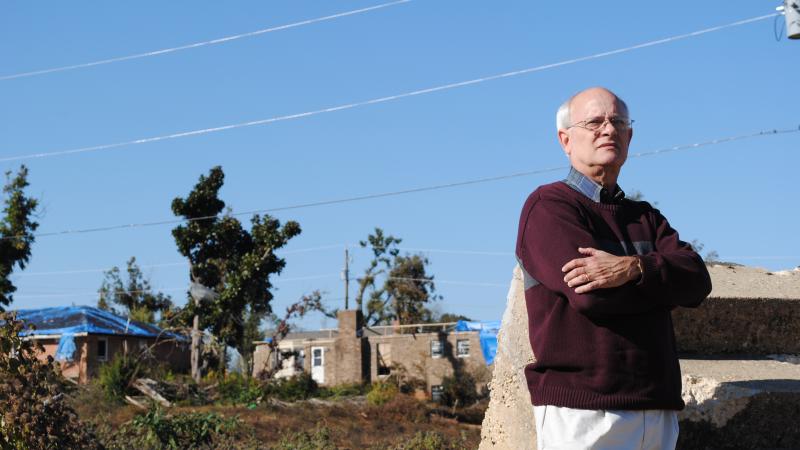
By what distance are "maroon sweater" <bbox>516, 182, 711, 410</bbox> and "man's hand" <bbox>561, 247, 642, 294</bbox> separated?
2 centimetres

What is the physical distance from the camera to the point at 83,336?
32625mm

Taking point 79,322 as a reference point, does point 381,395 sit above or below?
below

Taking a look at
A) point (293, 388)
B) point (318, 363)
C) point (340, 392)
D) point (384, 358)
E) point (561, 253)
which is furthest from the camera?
point (318, 363)

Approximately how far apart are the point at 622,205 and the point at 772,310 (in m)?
2.08

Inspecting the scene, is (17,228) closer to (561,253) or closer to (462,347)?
(462,347)

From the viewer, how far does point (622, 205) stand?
317 centimetres

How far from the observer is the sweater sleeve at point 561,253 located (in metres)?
2.73

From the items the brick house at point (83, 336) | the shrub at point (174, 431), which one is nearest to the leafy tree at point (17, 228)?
the brick house at point (83, 336)

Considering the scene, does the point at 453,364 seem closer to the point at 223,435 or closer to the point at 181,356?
the point at 181,356

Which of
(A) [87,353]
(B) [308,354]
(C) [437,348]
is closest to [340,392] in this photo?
(C) [437,348]

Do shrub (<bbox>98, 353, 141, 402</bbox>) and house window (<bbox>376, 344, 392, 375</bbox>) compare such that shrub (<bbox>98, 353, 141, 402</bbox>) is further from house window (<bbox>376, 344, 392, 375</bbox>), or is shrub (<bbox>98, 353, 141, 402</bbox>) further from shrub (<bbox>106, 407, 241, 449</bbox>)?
house window (<bbox>376, 344, 392, 375</bbox>)

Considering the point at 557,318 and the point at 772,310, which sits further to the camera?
the point at 772,310

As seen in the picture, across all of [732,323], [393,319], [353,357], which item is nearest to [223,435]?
[732,323]

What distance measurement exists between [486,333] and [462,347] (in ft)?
7.32
